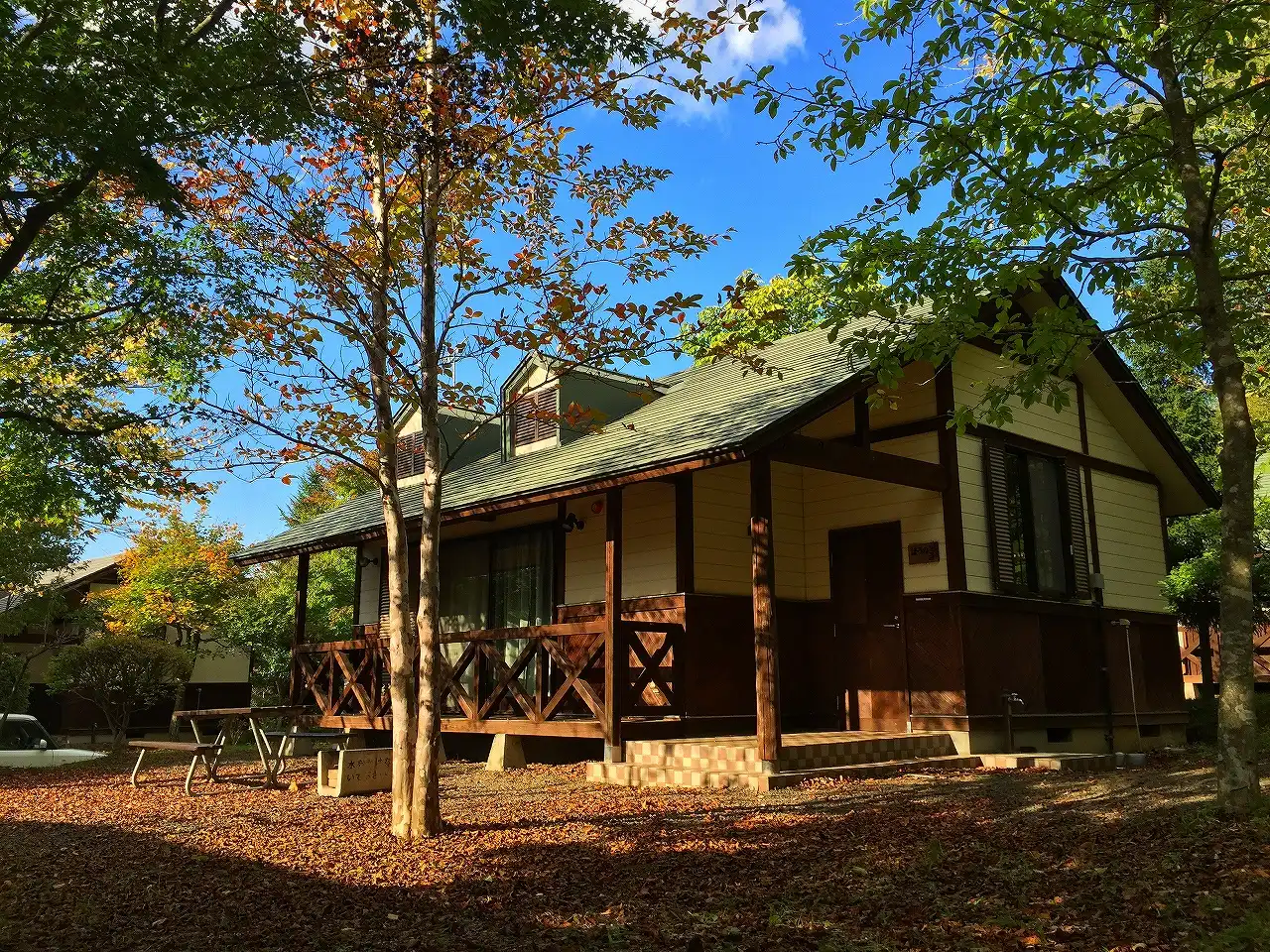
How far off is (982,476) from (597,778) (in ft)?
18.9

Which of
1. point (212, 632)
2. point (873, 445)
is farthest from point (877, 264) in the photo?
point (212, 632)

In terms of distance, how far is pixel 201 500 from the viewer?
10734 mm

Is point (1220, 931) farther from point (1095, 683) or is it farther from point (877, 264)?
point (1095, 683)

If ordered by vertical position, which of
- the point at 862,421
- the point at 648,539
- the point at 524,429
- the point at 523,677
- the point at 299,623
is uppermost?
the point at 524,429

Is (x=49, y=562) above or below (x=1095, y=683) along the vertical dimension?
above

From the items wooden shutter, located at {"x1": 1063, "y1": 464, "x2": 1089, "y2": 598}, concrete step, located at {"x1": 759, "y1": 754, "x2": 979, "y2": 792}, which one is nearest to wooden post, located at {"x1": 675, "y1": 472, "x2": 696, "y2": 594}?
concrete step, located at {"x1": 759, "y1": 754, "x2": 979, "y2": 792}

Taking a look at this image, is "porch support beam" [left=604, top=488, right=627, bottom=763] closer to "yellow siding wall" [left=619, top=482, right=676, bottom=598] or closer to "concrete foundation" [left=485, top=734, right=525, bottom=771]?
"yellow siding wall" [left=619, top=482, right=676, bottom=598]

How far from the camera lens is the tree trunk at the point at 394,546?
7188 millimetres

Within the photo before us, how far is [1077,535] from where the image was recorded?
43.2 ft

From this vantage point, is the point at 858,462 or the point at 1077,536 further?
the point at 1077,536

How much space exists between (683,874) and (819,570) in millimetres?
7175

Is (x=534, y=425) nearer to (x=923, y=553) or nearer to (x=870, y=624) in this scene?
(x=870, y=624)

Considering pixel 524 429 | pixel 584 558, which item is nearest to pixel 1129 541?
pixel 584 558

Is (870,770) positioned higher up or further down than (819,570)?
further down
